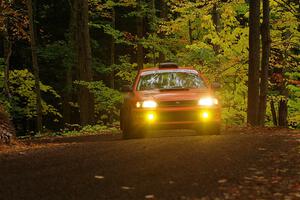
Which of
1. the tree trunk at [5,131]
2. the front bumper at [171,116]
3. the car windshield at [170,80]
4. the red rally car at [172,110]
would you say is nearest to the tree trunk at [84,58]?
the tree trunk at [5,131]

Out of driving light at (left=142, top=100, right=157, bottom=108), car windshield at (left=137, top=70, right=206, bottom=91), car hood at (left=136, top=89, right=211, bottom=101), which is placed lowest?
driving light at (left=142, top=100, right=157, bottom=108)

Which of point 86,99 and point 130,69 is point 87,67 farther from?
point 130,69

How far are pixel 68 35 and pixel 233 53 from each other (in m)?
14.1

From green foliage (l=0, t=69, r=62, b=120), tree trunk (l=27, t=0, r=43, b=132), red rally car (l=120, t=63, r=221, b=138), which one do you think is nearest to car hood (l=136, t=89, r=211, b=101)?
red rally car (l=120, t=63, r=221, b=138)

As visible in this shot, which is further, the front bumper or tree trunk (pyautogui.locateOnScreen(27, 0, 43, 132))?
tree trunk (pyautogui.locateOnScreen(27, 0, 43, 132))

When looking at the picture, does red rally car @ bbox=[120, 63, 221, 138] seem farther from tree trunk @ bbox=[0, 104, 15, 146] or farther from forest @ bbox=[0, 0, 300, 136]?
forest @ bbox=[0, 0, 300, 136]

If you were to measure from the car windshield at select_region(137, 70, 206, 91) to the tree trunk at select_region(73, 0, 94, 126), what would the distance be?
9.19m

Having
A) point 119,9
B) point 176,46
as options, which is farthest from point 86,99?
point 119,9

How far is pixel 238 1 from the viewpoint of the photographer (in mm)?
20000

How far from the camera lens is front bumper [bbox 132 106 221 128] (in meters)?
10.6

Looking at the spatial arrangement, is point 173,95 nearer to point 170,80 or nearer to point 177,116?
point 177,116

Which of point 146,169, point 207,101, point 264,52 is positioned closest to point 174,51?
point 264,52

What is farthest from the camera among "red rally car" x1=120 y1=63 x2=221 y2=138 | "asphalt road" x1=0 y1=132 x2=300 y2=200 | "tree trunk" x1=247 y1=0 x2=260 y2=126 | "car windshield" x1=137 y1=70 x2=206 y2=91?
"tree trunk" x1=247 y1=0 x2=260 y2=126

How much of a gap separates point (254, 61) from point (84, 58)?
7.69m
